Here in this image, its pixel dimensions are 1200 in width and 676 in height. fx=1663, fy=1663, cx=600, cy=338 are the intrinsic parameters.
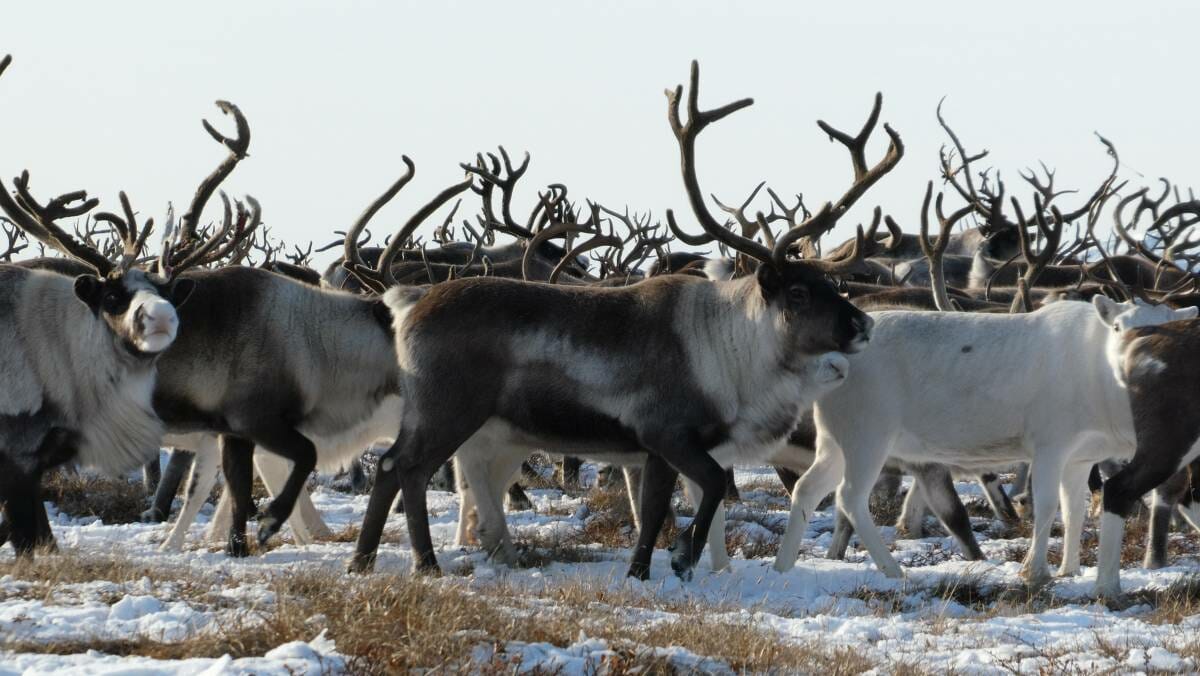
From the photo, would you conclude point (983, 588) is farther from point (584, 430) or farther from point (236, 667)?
point (236, 667)

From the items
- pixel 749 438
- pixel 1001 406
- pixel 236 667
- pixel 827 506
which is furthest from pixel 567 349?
pixel 827 506

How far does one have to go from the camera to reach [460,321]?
7516mm

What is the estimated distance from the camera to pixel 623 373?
7.50 metres

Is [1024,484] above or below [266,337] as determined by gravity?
below

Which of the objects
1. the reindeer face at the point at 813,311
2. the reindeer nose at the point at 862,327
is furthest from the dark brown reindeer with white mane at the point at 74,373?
the reindeer nose at the point at 862,327

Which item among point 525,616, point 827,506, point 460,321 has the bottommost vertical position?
point 827,506

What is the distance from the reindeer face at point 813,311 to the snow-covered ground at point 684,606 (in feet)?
3.54

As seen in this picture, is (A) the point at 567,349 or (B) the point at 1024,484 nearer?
(A) the point at 567,349

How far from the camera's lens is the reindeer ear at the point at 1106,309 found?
7.80 m

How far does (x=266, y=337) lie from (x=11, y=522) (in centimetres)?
165

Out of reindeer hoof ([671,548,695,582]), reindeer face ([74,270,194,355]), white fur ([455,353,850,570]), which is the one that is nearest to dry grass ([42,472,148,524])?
white fur ([455,353,850,570])

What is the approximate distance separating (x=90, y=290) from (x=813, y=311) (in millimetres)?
3226

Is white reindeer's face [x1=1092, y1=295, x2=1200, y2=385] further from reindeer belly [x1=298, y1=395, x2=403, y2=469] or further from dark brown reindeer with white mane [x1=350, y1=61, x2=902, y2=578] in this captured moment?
reindeer belly [x1=298, y1=395, x2=403, y2=469]

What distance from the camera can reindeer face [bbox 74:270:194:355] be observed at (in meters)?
7.12
